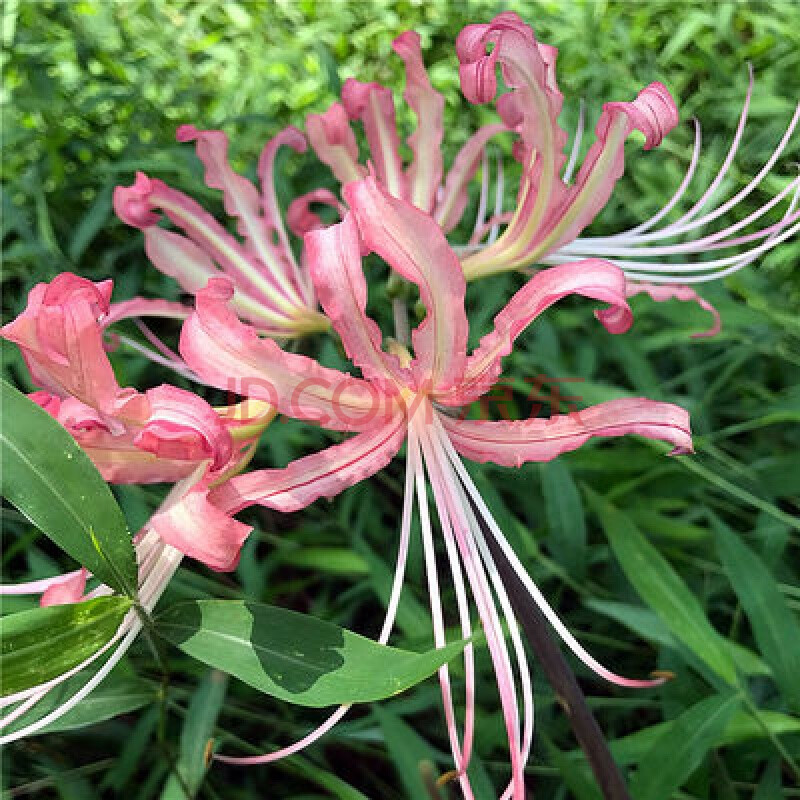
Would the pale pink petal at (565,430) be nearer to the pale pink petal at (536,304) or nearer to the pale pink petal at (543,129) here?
the pale pink petal at (536,304)

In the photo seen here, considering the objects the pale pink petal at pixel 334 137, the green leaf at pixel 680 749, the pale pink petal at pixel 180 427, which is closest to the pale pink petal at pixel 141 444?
the pale pink petal at pixel 180 427

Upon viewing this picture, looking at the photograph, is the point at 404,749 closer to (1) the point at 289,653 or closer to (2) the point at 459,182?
(1) the point at 289,653

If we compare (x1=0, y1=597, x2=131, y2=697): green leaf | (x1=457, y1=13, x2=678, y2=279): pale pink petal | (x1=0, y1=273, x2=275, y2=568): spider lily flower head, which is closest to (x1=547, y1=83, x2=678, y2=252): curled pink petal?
(x1=457, y1=13, x2=678, y2=279): pale pink petal

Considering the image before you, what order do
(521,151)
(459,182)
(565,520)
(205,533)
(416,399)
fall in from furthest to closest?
(565,520) → (459,182) → (521,151) → (416,399) → (205,533)

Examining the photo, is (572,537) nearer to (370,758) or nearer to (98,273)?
(370,758)

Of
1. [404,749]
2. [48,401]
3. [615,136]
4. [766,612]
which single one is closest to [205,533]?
[48,401]

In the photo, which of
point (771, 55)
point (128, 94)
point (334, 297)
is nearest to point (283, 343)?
point (334, 297)

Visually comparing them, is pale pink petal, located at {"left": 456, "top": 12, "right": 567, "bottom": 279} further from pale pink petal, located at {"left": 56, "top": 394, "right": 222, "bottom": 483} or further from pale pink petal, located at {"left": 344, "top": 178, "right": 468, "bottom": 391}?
pale pink petal, located at {"left": 56, "top": 394, "right": 222, "bottom": 483}
